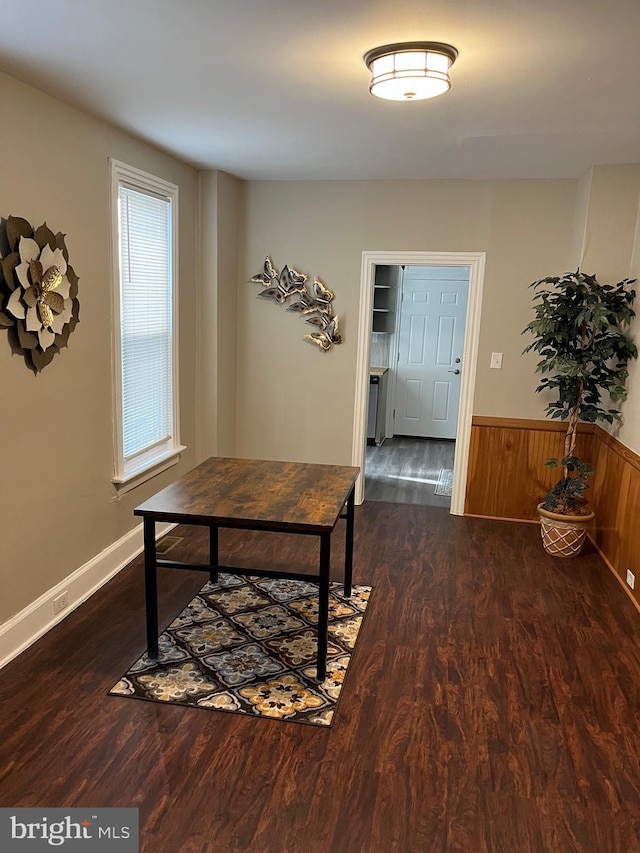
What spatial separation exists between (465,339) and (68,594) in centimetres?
318

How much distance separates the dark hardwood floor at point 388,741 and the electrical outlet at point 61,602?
3.2 inches

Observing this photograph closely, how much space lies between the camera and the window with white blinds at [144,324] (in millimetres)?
3584

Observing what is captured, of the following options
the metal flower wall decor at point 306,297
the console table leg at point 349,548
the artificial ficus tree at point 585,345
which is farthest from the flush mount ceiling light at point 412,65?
the metal flower wall decor at point 306,297

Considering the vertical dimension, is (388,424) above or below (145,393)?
below

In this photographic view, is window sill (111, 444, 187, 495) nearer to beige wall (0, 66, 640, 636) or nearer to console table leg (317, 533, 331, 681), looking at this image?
beige wall (0, 66, 640, 636)

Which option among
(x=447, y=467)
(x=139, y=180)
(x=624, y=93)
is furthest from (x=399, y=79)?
(x=447, y=467)

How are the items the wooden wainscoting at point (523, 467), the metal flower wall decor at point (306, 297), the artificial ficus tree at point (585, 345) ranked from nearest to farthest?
the artificial ficus tree at point (585, 345) < the wooden wainscoting at point (523, 467) < the metal flower wall decor at point (306, 297)

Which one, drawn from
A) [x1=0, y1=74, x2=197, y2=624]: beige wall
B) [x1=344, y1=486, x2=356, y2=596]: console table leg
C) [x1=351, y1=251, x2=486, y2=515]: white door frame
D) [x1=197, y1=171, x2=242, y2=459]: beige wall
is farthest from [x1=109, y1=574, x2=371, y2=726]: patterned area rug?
[x1=351, y1=251, x2=486, y2=515]: white door frame

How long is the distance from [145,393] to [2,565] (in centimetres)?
151

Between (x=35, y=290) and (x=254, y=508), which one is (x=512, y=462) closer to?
(x=254, y=508)

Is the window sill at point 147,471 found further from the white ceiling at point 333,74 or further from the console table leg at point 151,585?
the white ceiling at point 333,74

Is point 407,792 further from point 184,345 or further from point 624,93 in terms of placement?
point 184,345

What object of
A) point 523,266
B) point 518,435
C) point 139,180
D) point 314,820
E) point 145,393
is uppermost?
point 139,180

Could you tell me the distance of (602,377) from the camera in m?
3.94
